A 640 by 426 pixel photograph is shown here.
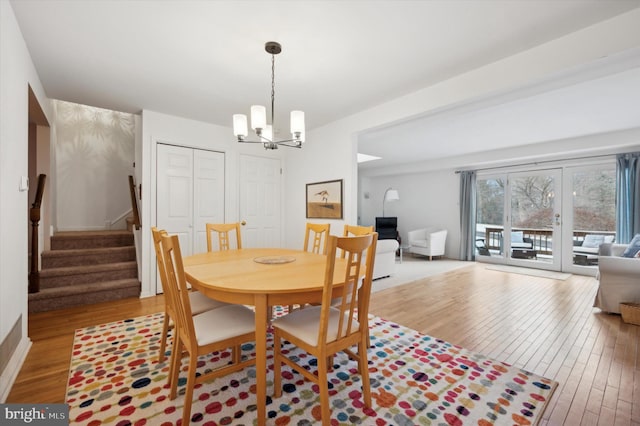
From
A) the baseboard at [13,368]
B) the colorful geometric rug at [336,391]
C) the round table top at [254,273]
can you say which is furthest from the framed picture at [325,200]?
the baseboard at [13,368]

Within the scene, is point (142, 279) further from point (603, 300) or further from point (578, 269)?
point (578, 269)

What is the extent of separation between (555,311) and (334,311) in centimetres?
309

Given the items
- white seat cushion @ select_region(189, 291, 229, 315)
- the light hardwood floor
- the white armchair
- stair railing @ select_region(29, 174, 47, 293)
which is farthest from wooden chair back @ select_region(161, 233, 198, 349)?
the white armchair

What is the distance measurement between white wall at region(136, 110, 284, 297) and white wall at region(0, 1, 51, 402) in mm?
1367

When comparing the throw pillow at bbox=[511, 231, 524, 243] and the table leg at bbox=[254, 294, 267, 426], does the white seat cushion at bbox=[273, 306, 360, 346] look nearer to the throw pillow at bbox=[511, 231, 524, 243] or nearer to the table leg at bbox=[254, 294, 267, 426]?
the table leg at bbox=[254, 294, 267, 426]

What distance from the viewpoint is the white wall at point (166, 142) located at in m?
3.68

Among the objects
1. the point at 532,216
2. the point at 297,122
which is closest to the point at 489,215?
the point at 532,216

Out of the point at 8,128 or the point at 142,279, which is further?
Result: the point at 142,279

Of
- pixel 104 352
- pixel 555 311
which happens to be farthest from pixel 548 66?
pixel 104 352

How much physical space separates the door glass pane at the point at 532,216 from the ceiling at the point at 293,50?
2.16 m

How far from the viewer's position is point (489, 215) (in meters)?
6.60

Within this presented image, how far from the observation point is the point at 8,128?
1837 mm

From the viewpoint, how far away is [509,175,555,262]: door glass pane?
5.70 metres

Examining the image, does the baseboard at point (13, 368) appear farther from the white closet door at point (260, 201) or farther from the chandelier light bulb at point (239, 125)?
the white closet door at point (260, 201)
